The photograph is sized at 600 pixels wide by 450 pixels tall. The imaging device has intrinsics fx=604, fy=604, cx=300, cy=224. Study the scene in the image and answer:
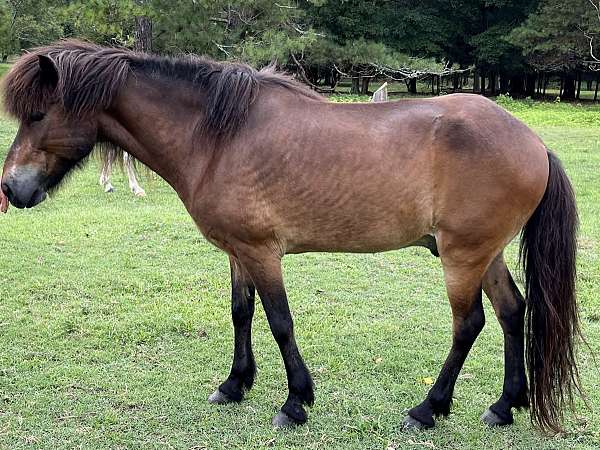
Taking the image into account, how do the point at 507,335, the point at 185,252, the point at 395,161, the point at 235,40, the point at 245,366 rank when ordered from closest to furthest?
Result: the point at 395,161 < the point at 507,335 < the point at 245,366 < the point at 185,252 < the point at 235,40

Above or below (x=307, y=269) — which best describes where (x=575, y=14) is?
above

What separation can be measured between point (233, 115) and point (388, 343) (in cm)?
206

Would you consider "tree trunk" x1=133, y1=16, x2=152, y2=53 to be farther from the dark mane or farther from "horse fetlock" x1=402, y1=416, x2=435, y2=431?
"horse fetlock" x1=402, y1=416, x2=435, y2=431

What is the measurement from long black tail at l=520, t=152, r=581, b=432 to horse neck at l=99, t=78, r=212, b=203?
1.75 meters

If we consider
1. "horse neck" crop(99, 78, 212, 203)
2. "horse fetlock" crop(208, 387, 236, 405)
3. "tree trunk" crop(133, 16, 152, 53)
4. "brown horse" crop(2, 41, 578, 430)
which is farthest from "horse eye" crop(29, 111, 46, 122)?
"tree trunk" crop(133, 16, 152, 53)

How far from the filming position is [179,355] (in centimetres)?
400

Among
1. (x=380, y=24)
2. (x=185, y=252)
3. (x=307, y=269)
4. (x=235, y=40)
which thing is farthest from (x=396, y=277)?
(x=380, y=24)

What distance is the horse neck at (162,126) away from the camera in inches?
120

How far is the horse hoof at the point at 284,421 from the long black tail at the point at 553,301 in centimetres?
124

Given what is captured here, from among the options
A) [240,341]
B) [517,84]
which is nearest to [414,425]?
[240,341]

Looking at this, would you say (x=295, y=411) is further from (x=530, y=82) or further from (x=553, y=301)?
(x=530, y=82)

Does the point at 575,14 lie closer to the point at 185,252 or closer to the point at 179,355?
the point at 185,252

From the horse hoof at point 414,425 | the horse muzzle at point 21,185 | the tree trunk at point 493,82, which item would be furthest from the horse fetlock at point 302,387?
the tree trunk at point 493,82

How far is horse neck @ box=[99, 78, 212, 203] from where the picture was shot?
305cm
